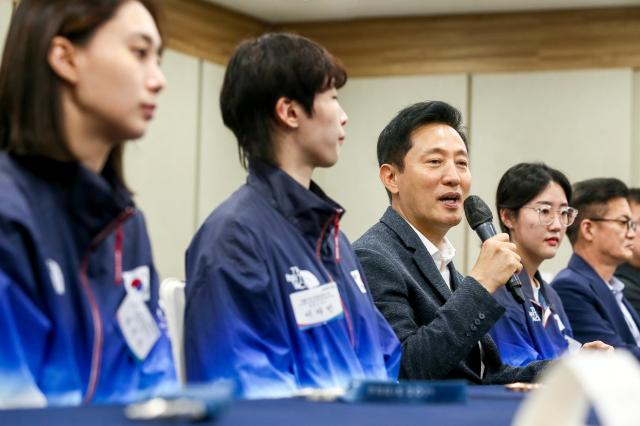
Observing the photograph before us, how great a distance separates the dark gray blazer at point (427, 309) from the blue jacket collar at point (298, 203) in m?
0.54

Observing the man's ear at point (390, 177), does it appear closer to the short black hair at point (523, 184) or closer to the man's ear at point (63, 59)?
the short black hair at point (523, 184)

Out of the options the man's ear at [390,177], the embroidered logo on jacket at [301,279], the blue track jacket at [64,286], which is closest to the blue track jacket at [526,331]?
the man's ear at [390,177]

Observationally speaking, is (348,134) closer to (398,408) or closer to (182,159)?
(182,159)

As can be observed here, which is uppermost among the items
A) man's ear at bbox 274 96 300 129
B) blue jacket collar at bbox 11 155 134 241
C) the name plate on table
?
man's ear at bbox 274 96 300 129

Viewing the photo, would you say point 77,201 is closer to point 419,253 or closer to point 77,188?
point 77,188

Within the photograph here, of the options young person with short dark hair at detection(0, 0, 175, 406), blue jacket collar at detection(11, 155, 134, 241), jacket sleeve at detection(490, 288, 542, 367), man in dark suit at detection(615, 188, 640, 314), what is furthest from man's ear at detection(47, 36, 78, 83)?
man in dark suit at detection(615, 188, 640, 314)

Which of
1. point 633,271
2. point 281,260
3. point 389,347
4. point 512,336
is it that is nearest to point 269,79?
point 281,260

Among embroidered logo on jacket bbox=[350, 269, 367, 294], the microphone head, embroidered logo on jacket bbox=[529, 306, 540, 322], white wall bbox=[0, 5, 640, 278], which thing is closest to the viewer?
embroidered logo on jacket bbox=[350, 269, 367, 294]

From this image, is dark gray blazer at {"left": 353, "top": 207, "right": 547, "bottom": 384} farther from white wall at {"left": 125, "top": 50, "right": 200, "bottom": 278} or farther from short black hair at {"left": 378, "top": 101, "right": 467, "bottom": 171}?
white wall at {"left": 125, "top": 50, "right": 200, "bottom": 278}

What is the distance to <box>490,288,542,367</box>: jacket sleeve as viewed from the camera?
334 cm

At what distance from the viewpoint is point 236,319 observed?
2004mm

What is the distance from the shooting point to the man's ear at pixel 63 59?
173cm

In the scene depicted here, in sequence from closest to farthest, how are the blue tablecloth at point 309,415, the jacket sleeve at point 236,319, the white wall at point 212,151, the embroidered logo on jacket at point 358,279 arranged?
1. the blue tablecloth at point 309,415
2. the jacket sleeve at point 236,319
3. the embroidered logo on jacket at point 358,279
4. the white wall at point 212,151

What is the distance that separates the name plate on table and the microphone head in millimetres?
1589
